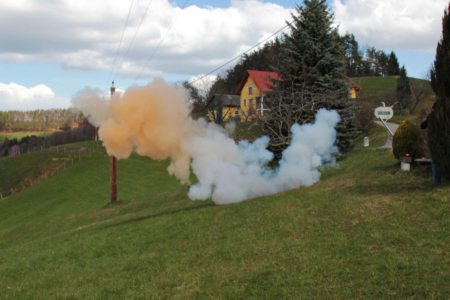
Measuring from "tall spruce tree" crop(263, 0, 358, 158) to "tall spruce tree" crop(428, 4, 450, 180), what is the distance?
1232 cm

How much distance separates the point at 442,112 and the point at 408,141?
14.1 feet

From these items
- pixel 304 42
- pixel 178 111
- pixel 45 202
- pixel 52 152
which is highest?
pixel 304 42

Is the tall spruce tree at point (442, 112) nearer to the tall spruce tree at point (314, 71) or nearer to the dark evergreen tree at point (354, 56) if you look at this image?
the tall spruce tree at point (314, 71)

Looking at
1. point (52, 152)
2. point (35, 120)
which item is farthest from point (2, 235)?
point (35, 120)

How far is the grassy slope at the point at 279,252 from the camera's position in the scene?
633 centimetres

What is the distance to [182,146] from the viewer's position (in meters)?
14.8

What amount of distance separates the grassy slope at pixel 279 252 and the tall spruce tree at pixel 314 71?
7594 mm

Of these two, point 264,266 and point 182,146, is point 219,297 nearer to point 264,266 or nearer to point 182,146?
point 264,266

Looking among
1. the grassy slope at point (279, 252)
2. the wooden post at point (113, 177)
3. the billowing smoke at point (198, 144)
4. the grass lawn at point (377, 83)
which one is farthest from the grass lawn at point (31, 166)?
the grass lawn at point (377, 83)

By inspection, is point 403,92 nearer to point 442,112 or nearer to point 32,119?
point 442,112

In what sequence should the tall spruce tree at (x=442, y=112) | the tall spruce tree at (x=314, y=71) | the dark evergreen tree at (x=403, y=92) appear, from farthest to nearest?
the dark evergreen tree at (x=403, y=92) < the tall spruce tree at (x=314, y=71) < the tall spruce tree at (x=442, y=112)

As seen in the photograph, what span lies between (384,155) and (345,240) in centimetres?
1257

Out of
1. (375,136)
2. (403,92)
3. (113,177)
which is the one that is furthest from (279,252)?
(403,92)

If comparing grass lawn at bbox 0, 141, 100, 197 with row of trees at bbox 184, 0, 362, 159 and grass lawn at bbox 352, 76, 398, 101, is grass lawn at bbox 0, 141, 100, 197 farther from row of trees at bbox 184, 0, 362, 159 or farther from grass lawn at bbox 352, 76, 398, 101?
grass lawn at bbox 352, 76, 398, 101
